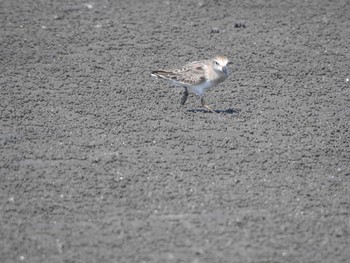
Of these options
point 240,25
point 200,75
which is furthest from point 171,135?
point 240,25

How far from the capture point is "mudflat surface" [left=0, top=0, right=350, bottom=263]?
8.13 metres

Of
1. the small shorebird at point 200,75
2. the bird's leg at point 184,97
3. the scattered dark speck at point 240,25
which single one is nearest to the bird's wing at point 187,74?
the small shorebird at point 200,75

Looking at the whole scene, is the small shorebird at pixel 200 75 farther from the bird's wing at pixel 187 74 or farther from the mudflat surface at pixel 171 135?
the mudflat surface at pixel 171 135

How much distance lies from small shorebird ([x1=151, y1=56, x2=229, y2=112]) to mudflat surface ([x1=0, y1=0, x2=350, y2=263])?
408mm

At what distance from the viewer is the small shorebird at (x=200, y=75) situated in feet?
38.3

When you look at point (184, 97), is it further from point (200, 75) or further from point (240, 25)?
point (240, 25)

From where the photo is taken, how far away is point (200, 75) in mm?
11711

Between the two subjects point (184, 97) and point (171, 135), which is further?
point (184, 97)

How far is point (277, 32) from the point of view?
49.4 feet

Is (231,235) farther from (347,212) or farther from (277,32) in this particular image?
(277,32)

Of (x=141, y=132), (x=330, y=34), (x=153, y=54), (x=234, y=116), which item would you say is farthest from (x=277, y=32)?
(x=141, y=132)

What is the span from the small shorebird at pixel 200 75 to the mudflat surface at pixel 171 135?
408mm

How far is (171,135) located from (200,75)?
140 cm

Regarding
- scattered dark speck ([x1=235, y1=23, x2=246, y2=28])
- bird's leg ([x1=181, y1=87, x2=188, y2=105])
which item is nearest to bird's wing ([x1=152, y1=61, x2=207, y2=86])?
bird's leg ([x1=181, y1=87, x2=188, y2=105])
